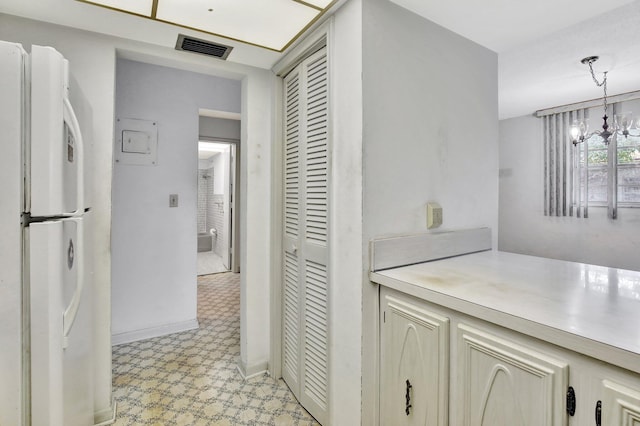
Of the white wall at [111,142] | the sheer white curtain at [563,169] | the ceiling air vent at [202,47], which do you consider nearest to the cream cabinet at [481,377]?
the white wall at [111,142]

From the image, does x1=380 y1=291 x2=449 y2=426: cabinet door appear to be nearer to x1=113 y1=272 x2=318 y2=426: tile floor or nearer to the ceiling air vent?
x1=113 y1=272 x2=318 y2=426: tile floor

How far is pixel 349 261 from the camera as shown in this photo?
147 centimetres

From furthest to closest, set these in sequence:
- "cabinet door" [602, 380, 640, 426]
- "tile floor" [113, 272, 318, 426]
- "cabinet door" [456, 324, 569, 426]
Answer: "tile floor" [113, 272, 318, 426] → "cabinet door" [456, 324, 569, 426] → "cabinet door" [602, 380, 640, 426]

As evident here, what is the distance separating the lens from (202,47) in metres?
1.89

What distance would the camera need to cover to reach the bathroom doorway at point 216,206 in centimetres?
520

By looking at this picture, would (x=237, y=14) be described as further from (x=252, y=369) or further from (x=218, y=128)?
(x=218, y=128)

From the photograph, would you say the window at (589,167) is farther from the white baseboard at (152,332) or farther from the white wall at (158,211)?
the white baseboard at (152,332)

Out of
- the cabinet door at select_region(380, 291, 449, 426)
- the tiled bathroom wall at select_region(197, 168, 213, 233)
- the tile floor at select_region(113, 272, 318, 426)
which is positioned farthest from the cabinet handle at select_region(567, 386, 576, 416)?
the tiled bathroom wall at select_region(197, 168, 213, 233)

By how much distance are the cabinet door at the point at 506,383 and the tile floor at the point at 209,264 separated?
459cm

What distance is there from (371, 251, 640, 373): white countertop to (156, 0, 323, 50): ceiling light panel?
1265 mm

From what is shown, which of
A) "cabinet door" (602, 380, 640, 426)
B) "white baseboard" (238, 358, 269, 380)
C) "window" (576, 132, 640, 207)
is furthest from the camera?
"window" (576, 132, 640, 207)

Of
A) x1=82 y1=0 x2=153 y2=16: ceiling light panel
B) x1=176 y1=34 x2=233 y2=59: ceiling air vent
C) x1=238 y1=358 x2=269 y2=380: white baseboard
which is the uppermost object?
x1=176 y1=34 x2=233 y2=59: ceiling air vent

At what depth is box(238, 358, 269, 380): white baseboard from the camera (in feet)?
7.03

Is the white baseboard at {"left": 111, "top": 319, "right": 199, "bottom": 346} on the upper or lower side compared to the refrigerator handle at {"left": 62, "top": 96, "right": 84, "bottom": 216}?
lower
